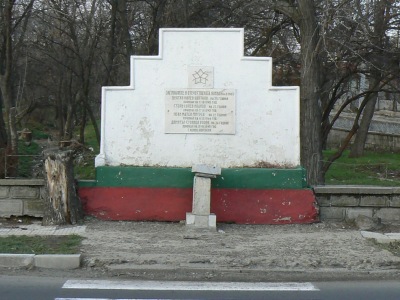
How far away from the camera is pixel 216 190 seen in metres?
11.5

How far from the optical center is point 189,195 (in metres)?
11.5

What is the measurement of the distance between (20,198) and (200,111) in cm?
355

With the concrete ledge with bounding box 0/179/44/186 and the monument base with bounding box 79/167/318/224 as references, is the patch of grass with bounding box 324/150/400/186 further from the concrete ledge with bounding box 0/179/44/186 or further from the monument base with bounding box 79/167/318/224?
the concrete ledge with bounding box 0/179/44/186

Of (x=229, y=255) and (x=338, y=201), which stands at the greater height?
(x=338, y=201)

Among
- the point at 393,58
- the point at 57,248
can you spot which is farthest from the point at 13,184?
the point at 393,58

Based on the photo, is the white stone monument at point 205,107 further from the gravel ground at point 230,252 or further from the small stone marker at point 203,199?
the gravel ground at point 230,252

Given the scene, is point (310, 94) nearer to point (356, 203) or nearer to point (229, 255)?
point (356, 203)

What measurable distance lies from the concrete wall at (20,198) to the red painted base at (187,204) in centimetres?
80

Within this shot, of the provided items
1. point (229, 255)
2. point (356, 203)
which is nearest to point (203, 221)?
point (229, 255)

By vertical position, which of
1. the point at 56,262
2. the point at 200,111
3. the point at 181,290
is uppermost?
the point at 200,111

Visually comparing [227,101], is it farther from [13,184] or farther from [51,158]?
[13,184]

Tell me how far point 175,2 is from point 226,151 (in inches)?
337

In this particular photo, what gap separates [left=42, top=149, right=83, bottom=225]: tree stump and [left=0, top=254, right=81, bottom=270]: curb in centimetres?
219

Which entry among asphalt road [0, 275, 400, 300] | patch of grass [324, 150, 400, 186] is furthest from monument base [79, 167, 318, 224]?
patch of grass [324, 150, 400, 186]
